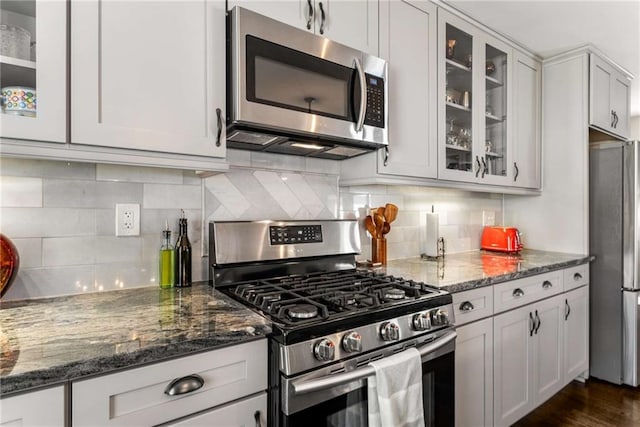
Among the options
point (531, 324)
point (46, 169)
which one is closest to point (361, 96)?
point (46, 169)

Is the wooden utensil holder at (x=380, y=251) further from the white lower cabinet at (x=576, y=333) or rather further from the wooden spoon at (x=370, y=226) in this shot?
the white lower cabinet at (x=576, y=333)

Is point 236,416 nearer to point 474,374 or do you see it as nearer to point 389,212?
point 474,374

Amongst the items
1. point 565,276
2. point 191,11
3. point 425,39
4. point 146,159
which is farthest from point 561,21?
point 146,159

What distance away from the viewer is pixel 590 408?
220 centimetres

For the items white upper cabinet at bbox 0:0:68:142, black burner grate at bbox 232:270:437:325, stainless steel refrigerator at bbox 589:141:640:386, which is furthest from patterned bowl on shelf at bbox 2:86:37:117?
stainless steel refrigerator at bbox 589:141:640:386

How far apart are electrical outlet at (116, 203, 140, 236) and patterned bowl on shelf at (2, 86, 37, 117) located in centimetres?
46

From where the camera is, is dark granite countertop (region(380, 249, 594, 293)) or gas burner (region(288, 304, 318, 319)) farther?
dark granite countertop (region(380, 249, 594, 293))

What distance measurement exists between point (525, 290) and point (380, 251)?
80cm

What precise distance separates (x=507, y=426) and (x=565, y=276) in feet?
3.31

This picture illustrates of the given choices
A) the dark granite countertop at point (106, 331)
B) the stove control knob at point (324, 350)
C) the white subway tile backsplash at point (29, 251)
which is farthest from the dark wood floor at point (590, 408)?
the white subway tile backsplash at point (29, 251)

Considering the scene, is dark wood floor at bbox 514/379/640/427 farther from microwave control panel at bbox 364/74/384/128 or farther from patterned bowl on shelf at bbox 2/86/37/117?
patterned bowl on shelf at bbox 2/86/37/117

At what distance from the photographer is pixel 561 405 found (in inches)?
87.7

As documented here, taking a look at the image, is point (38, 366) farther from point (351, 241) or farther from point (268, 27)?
point (351, 241)

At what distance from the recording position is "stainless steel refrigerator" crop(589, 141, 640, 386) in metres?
2.42
